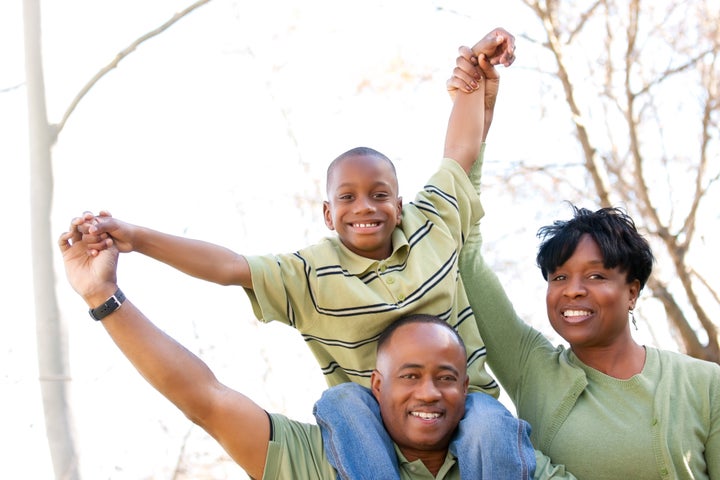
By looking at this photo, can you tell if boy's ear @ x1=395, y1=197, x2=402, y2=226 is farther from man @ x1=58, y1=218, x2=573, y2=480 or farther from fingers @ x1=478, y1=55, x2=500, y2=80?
fingers @ x1=478, y1=55, x2=500, y2=80

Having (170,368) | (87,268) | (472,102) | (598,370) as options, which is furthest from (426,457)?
(472,102)

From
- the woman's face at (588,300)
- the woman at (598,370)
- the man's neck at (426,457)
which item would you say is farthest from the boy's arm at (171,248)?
the woman's face at (588,300)

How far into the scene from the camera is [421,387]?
2783 millimetres

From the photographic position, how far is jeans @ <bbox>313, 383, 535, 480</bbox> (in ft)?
8.70

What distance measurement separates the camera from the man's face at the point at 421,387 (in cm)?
276

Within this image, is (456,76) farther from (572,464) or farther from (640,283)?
(572,464)

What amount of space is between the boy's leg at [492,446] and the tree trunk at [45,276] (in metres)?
3.11

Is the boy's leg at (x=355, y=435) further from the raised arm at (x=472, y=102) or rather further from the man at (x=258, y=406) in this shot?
the raised arm at (x=472, y=102)

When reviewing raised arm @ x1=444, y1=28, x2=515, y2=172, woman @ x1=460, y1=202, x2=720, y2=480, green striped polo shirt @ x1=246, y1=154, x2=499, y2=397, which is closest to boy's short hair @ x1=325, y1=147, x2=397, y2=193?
green striped polo shirt @ x1=246, y1=154, x2=499, y2=397

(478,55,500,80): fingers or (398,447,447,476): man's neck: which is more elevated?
(478,55,500,80): fingers

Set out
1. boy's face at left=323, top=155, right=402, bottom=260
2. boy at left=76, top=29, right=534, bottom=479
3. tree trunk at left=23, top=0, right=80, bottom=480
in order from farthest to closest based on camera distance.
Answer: tree trunk at left=23, top=0, right=80, bottom=480 < boy's face at left=323, top=155, right=402, bottom=260 < boy at left=76, top=29, right=534, bottom=479

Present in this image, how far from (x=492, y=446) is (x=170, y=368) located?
94cm

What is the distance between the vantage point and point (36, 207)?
5902mm

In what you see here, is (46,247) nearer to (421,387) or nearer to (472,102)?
(472,102)
